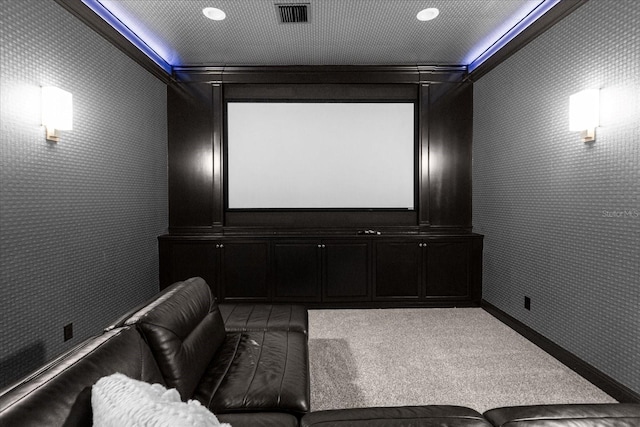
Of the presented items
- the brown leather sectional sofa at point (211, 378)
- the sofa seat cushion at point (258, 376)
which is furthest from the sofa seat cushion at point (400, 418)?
the sofa seat cushion at point (258, 376)

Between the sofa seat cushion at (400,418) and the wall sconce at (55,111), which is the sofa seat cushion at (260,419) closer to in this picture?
the sofa seat cushion at (400,418)

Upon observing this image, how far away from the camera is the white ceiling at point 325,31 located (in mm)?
3068

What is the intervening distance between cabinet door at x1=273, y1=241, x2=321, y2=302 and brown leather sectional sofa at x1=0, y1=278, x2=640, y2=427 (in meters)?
1.94

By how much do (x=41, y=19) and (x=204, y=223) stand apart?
2.41 meters

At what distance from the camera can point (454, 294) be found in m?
4.32

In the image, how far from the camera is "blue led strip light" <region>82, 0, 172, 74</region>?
2920 mm

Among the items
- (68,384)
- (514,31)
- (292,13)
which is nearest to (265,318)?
(68,384)

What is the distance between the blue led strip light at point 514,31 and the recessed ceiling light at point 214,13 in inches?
94.6

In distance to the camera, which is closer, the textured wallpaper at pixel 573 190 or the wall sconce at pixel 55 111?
the textured wallpaper at pixel 573 190

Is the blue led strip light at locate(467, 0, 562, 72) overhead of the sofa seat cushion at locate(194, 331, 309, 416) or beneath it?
overhead

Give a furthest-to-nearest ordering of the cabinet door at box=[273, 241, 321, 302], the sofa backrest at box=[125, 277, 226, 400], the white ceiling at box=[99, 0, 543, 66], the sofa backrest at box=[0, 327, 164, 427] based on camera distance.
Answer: the cabinet door at box=[273, 241, 321, 302]
the white ceiling at box=[99, 0, 543, 66]
the sofa backrest at box=[125, 277, 226, 400]
the sofa backrest at box=[0, 327, 164, 427]

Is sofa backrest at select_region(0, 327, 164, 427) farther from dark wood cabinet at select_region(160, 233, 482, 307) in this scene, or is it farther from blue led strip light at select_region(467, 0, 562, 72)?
blue led strip light at select_region(467, 0, 562, 72)

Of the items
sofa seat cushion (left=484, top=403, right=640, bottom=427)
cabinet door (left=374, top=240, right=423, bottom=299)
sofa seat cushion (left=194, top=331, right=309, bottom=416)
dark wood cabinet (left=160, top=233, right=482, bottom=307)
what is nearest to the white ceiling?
dark wood cabinet (left=160, top=233, right=482, bottom=307)

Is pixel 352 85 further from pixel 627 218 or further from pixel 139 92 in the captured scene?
pixel 627 218
